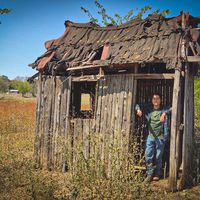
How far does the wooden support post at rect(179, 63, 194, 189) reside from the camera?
6758mm

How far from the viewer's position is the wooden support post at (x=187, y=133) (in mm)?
6758

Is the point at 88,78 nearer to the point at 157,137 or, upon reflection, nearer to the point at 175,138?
the point at 157,137

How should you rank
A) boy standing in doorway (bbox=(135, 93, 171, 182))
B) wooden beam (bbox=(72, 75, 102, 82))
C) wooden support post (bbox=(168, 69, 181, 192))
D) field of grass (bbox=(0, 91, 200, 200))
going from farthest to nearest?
wooden beam (bbox=(72, 75, 102, 82)) < boy standing in doorway (bbox=(135, 93, 171, 182)) < wooden support post (bbox=(168, 69, 181, 192)) < field of grass (bbox=(0, 91, 200, 200))

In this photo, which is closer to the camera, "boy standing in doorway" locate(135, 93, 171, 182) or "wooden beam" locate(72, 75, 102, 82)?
"boy standing in doorway" locate(135, 93, 171, 182)

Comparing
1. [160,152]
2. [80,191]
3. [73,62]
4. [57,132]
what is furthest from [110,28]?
[80,191]

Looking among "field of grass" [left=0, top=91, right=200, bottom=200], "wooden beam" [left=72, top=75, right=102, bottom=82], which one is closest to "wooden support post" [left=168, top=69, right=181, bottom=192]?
"field of grass" [left=0, top=91, right=200, bottom=200]

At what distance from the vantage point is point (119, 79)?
732cm

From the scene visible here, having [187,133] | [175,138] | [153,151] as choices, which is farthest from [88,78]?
[187,133]

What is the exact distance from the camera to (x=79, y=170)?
5352 mm

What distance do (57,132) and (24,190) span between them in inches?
98.0

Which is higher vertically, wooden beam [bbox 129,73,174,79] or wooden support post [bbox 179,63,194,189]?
wooden beam [bbox 129,73,174,79]

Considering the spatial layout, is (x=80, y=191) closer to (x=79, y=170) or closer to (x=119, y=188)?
(x=79, y=170)

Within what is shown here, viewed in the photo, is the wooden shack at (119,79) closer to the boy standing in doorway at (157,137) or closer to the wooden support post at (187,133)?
the wooden support post at (187,133)

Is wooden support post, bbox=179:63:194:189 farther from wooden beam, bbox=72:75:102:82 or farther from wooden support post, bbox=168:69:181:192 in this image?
wooden beam, bbox=72:75:102:82
